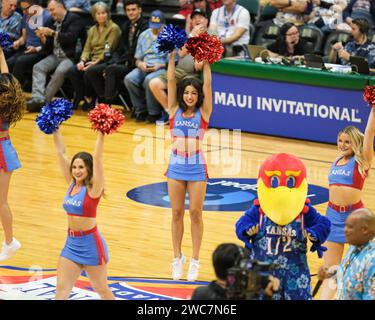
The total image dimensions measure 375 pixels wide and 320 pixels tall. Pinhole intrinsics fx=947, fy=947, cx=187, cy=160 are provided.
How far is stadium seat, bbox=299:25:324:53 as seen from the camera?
1480 cm

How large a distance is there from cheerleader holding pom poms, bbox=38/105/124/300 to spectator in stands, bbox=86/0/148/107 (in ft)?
28.4

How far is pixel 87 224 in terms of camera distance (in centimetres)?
680

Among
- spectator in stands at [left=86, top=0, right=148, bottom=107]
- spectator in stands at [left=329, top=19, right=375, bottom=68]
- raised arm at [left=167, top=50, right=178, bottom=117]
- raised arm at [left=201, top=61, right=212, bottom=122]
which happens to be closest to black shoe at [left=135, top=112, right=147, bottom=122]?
spectator in stands at [left=86, top=0, right=148, bottom=107]

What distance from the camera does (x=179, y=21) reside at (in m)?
15.6

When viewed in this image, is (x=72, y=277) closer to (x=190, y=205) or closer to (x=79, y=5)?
(x=190, y=205)

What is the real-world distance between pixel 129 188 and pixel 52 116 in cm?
447

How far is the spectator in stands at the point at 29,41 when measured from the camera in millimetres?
16453

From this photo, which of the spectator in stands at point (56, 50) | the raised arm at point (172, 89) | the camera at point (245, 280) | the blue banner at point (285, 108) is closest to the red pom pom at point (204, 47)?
the raised arm at point (172, 89)

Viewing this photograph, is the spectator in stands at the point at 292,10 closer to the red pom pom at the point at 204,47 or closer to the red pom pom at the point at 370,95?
the red pom pom at the point at 204,47

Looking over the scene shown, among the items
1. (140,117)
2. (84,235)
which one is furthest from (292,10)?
(84,235)

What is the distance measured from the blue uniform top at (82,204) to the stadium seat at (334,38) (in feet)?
27.4

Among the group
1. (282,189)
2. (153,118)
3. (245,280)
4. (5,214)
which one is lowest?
(5,214)

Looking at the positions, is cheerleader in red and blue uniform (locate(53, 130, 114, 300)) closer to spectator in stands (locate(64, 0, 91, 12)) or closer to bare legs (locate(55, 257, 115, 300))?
bare legs (locate(55, 257, 115, 300))

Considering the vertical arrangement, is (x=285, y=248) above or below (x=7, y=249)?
above
